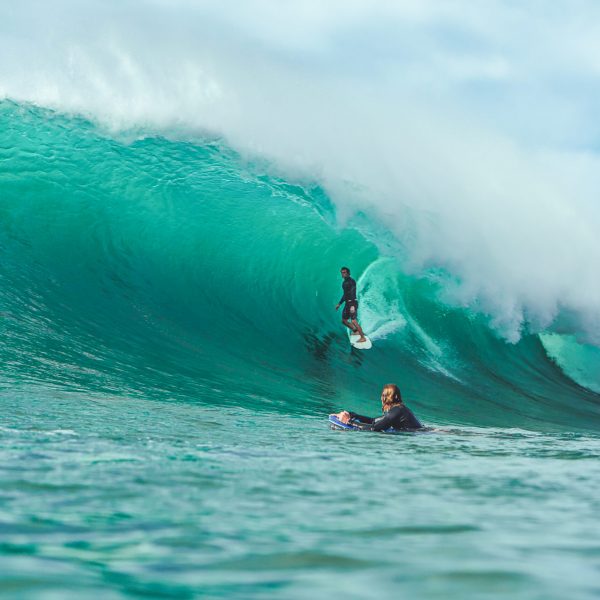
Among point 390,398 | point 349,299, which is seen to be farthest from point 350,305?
point 390,398

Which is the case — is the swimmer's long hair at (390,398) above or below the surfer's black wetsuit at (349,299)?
below

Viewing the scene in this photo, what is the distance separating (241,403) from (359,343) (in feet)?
13.6

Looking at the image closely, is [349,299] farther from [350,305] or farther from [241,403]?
[241,403]

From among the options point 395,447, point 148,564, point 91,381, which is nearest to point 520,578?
point 148,564

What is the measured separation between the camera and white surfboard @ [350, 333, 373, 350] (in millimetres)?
12555

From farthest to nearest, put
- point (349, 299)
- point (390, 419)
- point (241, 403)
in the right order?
point (349, 299), point (241, 403), point (390, 419)

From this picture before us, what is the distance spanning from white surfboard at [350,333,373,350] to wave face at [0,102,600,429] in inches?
4.8

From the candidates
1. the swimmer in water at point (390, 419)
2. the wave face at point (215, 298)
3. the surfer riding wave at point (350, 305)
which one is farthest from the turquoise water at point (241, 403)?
the surfer riding wave at point (350, 305)

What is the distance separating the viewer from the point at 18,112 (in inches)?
638

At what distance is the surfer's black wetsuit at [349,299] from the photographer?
12.3m

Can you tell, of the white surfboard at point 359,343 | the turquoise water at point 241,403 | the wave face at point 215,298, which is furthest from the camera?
the white surfboard at point 359,343

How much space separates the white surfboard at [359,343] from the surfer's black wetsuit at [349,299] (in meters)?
0.32

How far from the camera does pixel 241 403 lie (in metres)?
8.83

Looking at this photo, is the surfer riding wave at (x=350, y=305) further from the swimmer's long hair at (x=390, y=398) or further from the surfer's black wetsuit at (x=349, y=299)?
the swimmer's long hair at (x=390, y=398)
